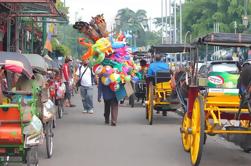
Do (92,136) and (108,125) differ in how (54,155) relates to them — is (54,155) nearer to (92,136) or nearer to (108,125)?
(92,136)

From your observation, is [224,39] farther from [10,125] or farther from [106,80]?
[106,80]

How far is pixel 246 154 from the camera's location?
1071cm

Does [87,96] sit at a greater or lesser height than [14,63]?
lesser

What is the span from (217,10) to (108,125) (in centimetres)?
5725

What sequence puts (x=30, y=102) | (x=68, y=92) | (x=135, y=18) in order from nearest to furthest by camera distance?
(x=30, y=102) → (x=68, y=92) → (x=135, y=18)

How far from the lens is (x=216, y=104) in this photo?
931cm

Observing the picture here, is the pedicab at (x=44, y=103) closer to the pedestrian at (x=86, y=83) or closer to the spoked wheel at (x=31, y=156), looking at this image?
the spoked wheel at (x=31, y=156)

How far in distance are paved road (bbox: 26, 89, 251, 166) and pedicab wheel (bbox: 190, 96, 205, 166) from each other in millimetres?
537

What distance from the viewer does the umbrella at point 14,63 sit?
8.32 m

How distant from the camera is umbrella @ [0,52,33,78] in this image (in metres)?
8.32

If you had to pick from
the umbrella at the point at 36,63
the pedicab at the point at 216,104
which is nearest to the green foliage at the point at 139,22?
the umbrella at the point at 36,63

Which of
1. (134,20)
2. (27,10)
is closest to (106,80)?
(27,10)

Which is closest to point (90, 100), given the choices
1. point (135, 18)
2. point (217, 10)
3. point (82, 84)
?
point (82, 84)

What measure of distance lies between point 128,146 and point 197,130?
281cm
